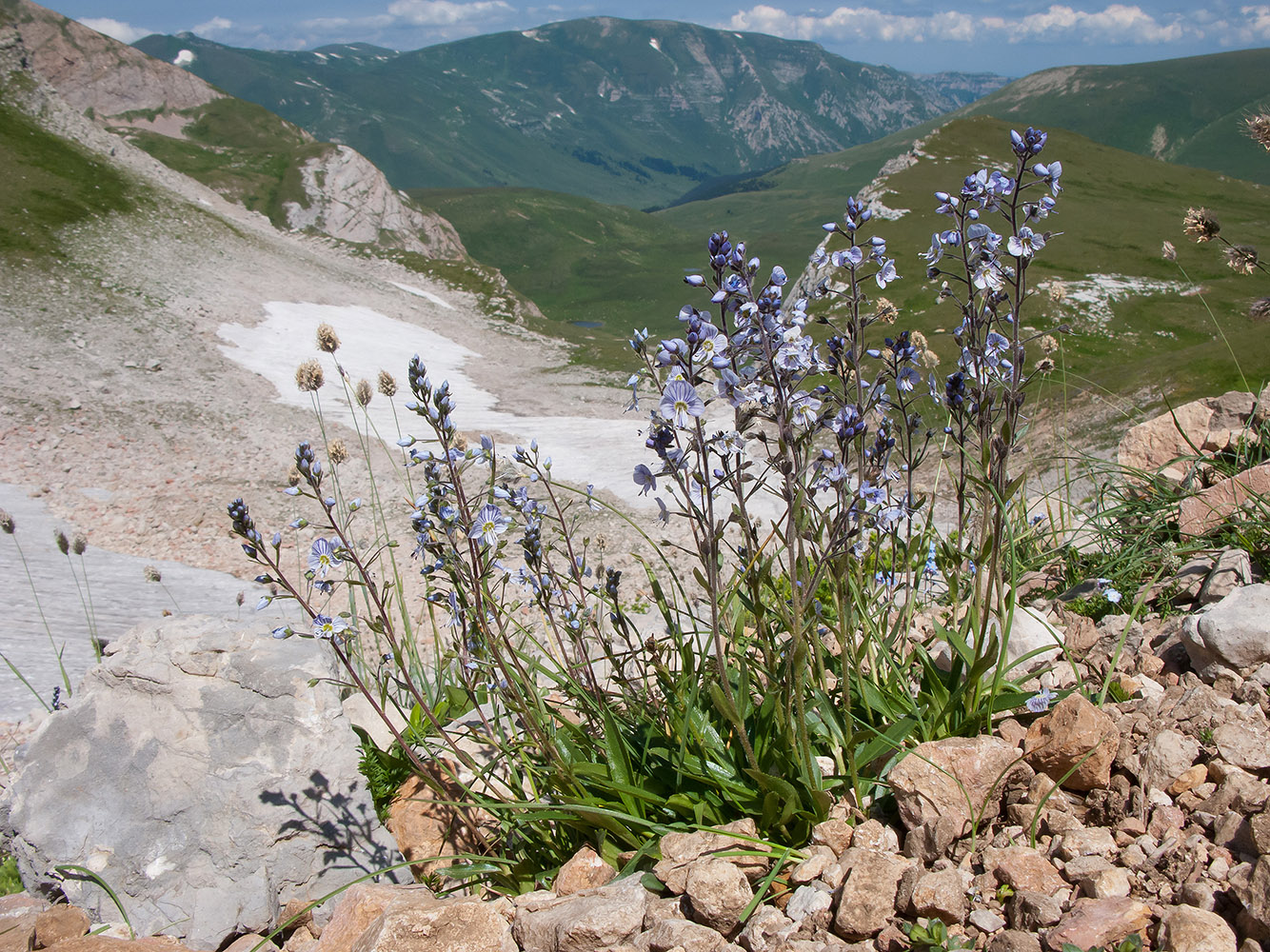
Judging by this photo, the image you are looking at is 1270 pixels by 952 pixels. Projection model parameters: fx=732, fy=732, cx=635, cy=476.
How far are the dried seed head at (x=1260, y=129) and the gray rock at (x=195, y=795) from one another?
7632 mm

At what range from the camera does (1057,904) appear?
2.76m

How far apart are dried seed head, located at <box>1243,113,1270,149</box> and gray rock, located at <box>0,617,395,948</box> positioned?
763cm

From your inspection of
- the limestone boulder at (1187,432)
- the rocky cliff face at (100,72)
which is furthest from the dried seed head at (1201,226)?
the rocky cliff face at (100,72)

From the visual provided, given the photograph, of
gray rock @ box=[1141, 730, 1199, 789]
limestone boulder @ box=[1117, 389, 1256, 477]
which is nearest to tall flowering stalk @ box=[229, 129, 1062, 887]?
gray rock @ box=[1141, 730, 1199, 789]

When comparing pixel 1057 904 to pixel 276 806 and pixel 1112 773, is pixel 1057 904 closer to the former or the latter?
pixel 1112 773

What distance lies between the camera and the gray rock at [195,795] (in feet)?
14.6

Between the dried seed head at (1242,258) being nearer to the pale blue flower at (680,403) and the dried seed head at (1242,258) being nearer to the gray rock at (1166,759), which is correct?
the gray rock at (1166,759)

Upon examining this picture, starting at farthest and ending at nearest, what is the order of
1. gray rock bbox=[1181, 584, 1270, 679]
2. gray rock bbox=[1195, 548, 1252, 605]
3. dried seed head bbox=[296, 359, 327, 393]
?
dried seed head bbox=[296, 359, 327, 393] < gray rock bbox=[1195, 548, 1252, 605] < gray rock bbox=[1181, 584, 1270, 679]

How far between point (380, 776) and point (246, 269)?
3886 centimetres

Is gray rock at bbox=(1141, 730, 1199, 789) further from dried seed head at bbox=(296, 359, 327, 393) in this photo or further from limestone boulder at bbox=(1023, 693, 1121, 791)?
dried seed head at bbox=(296, 359, 327, 393)

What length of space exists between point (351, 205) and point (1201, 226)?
77.7 metres

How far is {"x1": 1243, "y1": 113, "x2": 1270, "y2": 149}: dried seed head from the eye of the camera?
5.16 m

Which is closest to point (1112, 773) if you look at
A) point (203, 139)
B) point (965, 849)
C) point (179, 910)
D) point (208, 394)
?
point (965, 849)

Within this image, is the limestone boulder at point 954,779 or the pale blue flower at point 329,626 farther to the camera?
the pale blue flower at point 329,626
